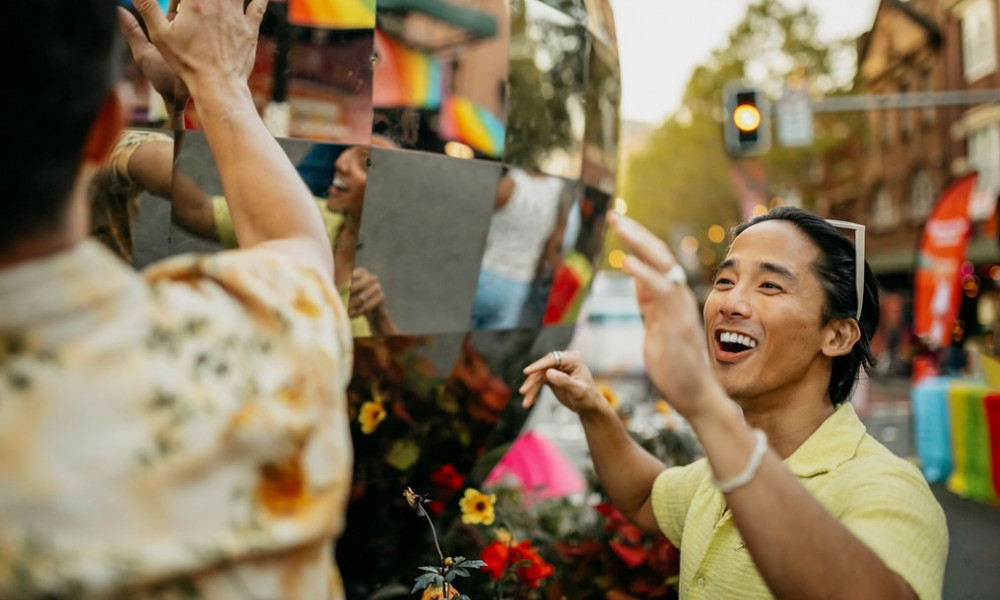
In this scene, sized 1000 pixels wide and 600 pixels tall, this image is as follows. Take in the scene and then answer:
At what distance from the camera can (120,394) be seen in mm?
957

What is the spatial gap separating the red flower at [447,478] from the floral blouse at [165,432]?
1.45m

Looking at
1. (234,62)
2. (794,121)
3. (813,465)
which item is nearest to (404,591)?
(813,465)

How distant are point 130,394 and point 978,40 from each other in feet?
93.9

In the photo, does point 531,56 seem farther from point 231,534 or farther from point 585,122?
point 231,534

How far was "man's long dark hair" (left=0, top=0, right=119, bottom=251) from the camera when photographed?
95 cm

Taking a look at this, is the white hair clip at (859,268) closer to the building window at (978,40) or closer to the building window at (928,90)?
the building window at (978,40)

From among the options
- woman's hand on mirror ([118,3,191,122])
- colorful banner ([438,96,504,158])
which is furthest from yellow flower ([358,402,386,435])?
woman's hand on mirror ([118,3,191,122])

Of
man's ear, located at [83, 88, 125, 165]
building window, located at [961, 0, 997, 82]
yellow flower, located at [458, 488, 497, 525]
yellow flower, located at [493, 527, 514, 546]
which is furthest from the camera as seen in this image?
building window, located at [961, 0, 997, 82]

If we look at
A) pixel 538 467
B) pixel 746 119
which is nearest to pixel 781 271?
pixel 538 467

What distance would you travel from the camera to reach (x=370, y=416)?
2.30m

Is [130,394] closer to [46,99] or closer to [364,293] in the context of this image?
[46,99]

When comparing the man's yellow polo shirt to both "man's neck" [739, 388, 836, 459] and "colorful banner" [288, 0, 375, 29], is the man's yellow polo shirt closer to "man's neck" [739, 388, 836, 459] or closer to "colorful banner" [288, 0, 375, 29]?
"man's neck" [739, 388, 836, 459]

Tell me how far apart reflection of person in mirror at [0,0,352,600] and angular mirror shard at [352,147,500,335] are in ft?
3.52

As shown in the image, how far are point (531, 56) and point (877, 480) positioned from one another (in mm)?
1424
